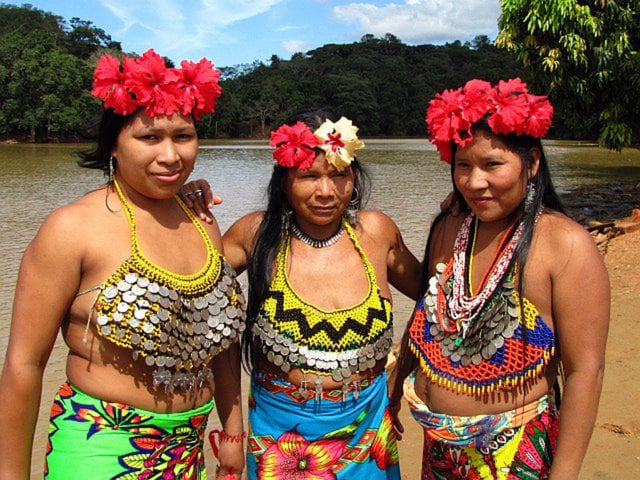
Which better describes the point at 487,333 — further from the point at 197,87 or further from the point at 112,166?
the point at 112,166

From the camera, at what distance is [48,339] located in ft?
6.72

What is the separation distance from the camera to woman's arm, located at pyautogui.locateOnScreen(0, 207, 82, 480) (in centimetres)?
198

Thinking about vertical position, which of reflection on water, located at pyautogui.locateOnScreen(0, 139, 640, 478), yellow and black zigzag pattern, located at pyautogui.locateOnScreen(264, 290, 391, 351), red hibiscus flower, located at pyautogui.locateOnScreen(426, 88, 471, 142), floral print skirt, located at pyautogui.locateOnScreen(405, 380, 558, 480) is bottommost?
reflection on water, located at pyautogui.locateOnScreen(0, 139, 640, 478)

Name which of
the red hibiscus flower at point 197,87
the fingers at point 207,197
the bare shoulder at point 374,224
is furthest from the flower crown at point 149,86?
the bare shoulder at point 374,224

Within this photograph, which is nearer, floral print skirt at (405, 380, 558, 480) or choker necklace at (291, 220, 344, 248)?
floral print skirt at (405, 380, 558, 480)

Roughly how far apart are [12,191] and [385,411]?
16162 millimetres

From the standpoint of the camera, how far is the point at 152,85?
7.14 ft

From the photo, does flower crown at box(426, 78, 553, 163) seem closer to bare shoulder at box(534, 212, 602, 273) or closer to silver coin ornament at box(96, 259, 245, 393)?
bare shoulder at box(534, 212, 602, 273)

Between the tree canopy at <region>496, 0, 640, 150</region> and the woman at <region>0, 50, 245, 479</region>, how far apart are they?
336 inches

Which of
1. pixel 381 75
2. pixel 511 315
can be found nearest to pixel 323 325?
pixel 511 315

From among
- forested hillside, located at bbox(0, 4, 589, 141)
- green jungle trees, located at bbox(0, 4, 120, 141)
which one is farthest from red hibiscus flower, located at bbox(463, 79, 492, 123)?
green jungle trees, located at bbox(0, 4, 120, 141)

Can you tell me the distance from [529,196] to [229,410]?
4.81ft

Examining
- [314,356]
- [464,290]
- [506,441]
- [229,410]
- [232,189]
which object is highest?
[464,290]

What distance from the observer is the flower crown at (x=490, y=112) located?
211 centimetres
